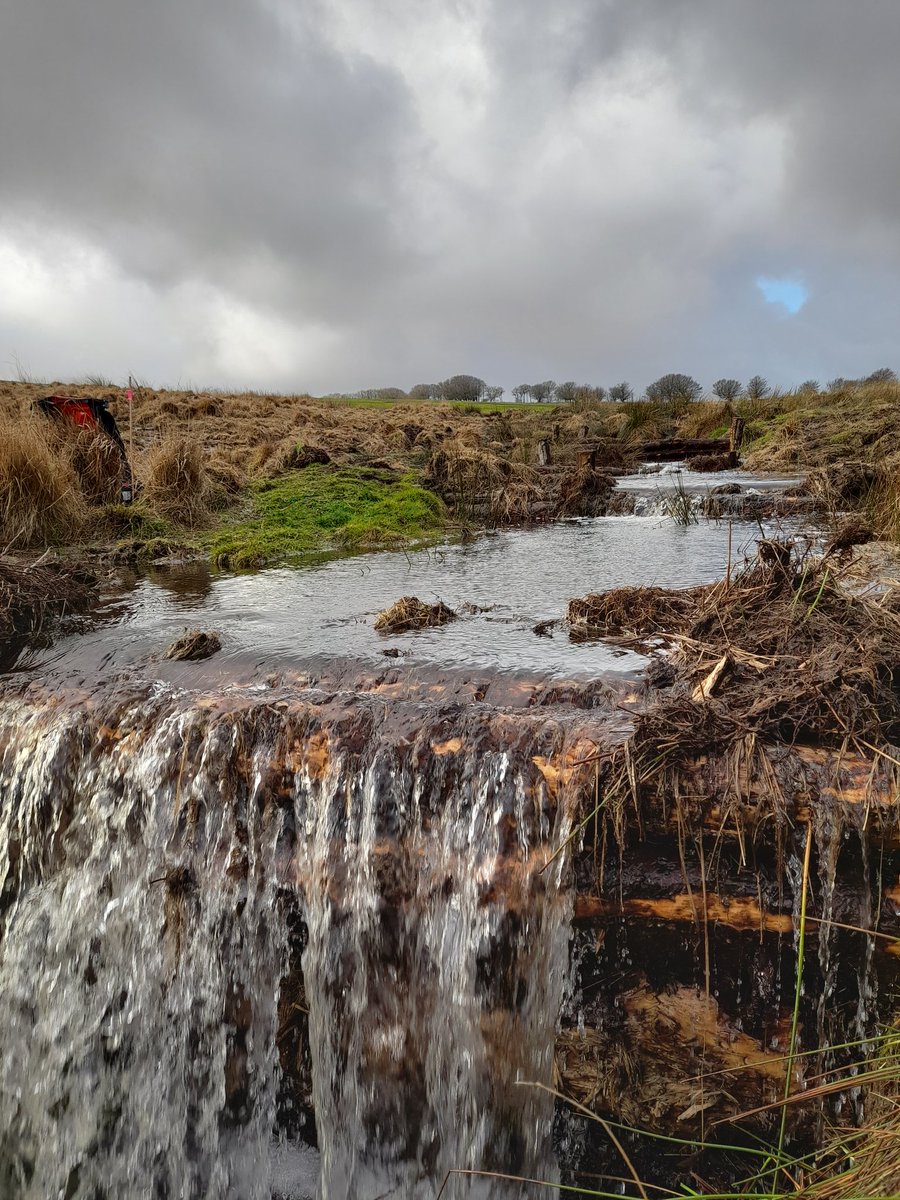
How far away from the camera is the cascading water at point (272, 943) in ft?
9.14

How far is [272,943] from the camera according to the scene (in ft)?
10.2

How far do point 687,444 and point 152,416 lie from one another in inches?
549

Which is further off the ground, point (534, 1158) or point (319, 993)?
point (319, 993)

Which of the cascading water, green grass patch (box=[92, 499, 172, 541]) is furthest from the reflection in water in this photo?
green grass patch (box=[92, 499, 172, 541])

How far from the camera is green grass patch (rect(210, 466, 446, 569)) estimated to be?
8.96 metres

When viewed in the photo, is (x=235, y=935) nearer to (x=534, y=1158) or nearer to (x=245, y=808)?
(x=245, y=808)

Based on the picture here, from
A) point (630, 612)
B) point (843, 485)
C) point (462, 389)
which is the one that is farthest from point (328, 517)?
point (462, 389)

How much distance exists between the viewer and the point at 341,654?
4359 mm

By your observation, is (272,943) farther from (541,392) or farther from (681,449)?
(541,392)

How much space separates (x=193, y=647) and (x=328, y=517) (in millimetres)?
6269

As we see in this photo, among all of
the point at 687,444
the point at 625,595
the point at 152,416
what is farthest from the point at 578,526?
the point at 152,416

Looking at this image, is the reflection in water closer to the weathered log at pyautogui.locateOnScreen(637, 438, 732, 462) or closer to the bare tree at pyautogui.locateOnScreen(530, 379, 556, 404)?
the weathered log at pyautogui.locateOnScreen(637, 438, 732, 462)

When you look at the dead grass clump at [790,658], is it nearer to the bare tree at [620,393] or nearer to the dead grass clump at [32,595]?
the dead grass clump at [32,595]

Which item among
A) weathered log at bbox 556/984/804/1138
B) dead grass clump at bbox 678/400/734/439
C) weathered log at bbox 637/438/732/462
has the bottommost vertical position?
weathered log at bbox 556/984/804/1138
